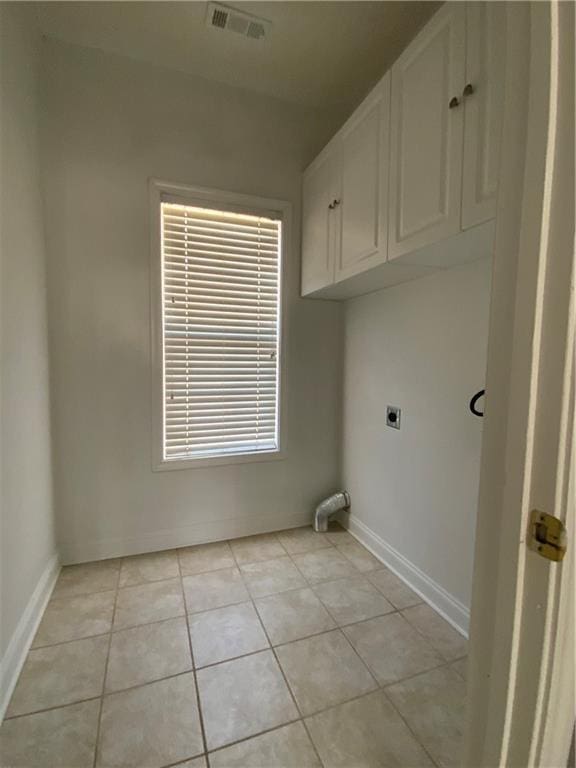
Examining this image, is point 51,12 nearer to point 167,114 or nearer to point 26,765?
point 167,114

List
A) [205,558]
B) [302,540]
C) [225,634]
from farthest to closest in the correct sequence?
[302,540] → [205,558] → [225,634]

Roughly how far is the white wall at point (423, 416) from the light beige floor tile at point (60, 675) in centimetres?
158

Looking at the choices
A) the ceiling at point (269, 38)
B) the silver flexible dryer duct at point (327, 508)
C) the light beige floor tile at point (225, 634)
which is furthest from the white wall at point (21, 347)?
the silver flexible dryer duct at point (327, 508)

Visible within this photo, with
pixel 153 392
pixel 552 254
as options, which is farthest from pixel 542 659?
pixel 153 392

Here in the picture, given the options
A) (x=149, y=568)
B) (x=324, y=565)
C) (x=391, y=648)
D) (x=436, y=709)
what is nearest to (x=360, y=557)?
(x=324, y=565)

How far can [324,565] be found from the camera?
215 cm

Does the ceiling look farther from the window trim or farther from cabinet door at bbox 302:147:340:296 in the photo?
the window trim

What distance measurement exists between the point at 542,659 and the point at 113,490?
2216mm

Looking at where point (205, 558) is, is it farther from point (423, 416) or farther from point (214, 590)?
point (423, 416)

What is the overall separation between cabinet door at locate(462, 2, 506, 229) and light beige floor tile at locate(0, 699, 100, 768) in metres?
2.13

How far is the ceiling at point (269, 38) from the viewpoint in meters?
1.71

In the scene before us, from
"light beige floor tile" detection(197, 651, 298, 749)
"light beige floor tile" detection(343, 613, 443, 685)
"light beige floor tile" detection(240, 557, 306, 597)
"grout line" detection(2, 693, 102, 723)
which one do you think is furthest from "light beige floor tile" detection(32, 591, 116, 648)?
"light beige floor tile" detection(343, 613, 443, 685)

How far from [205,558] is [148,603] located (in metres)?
0.47

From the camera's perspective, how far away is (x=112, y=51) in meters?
2.00
